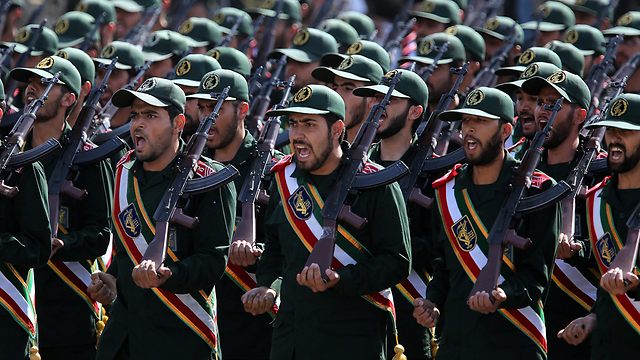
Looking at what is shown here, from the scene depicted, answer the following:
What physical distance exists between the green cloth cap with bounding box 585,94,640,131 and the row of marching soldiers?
0.7 inches

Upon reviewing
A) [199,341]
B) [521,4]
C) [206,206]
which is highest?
[206,206]

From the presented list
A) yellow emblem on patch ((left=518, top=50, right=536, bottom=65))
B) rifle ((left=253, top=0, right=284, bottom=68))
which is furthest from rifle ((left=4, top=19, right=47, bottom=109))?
yellow emblem on patch ((left=518, top=50, right=536, bottom=65))

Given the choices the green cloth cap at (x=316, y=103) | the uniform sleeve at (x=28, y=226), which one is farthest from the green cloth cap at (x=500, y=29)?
the uniform sleeve at (x=28, y=226)

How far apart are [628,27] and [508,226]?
6208 mm

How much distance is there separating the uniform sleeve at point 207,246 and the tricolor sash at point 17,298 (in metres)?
1.17

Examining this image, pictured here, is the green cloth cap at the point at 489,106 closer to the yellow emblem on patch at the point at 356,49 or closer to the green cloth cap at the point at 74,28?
the yellow emblem on patch at the point at 356,49

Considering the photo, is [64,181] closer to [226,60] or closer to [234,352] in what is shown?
[234,352]

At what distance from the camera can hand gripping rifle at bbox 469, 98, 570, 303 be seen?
5.52m

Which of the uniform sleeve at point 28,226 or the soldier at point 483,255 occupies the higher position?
the soldier at point 483,255

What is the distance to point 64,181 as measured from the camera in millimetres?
7020

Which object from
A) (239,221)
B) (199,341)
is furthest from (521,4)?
(199,341)

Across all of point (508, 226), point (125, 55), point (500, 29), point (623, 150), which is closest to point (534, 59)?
point (623, 150)

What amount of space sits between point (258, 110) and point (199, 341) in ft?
12.6

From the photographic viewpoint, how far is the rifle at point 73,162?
22.7 feet
